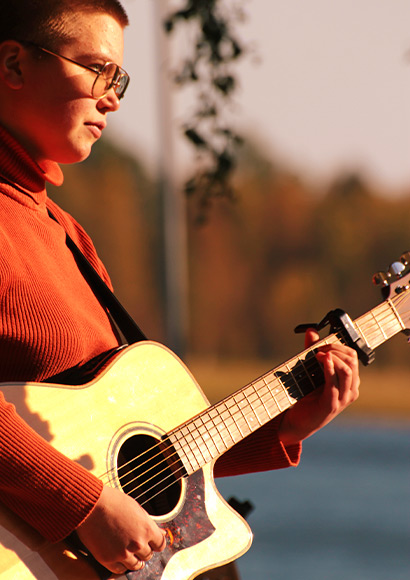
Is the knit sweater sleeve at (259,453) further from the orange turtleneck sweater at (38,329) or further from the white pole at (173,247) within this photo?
the white pole at (173,247)

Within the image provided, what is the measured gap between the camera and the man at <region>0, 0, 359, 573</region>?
1.30 m

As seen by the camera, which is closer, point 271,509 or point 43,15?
point 43,15

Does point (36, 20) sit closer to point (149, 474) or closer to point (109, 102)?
point (109, 102)

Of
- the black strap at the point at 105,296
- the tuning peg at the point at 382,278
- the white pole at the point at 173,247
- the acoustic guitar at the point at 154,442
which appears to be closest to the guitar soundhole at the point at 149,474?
the acoustic guitar at the point at 154,442

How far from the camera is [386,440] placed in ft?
17.9

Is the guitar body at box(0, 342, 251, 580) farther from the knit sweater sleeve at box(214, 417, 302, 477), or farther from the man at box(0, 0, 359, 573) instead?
the knit sweater sleeve at box(214, 417, 302, 477)

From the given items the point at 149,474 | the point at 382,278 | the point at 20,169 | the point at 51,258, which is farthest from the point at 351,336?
the point at 20,169

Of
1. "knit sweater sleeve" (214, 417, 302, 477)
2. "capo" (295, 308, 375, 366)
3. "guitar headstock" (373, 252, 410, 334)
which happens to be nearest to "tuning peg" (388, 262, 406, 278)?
"guitar headstock" (373, 252, 410, 334)

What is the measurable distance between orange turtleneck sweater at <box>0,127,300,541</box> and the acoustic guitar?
0.15 ft

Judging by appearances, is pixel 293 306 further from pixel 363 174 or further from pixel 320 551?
pixel 320 551

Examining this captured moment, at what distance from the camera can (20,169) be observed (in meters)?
1.52

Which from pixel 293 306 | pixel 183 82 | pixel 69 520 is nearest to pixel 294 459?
pixel 69 520

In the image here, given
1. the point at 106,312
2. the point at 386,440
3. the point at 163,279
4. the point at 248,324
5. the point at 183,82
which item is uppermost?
the point at 183,82

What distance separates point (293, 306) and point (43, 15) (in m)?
3.86
